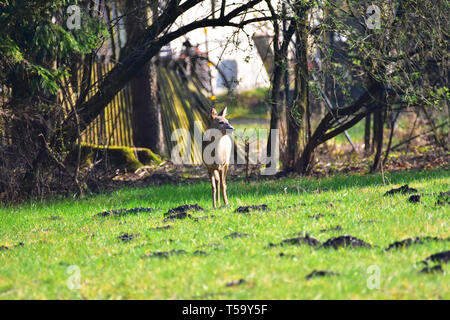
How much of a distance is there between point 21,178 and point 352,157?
8.01 metres

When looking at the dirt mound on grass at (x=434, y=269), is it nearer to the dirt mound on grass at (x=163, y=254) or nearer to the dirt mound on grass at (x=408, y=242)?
the dirt mound on grass at (x=408, y=242)

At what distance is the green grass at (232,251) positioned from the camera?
532cm

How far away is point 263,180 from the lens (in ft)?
43.0

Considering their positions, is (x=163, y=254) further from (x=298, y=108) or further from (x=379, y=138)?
(x=379, y=138)

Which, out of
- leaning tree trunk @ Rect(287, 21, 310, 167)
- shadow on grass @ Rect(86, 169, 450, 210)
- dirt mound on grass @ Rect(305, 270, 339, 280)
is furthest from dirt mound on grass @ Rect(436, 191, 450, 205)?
leaning tree trunk @ Rect(287, 21, 310, 167)

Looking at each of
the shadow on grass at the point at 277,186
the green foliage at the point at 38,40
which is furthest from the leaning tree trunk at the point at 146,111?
the green foliage at the point at 38,40

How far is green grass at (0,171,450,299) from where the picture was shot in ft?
17.4

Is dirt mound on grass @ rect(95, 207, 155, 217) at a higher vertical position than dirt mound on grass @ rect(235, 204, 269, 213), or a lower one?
lower

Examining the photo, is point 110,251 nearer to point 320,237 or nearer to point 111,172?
point 320,237

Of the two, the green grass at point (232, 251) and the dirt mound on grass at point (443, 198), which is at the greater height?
the dirt mound on grass at point (443, 198)

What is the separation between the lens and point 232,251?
645 cm

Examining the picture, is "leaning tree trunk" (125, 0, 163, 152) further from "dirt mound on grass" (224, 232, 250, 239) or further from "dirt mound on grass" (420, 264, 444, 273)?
"dirt mound on grass" (420, 264, 444, 273)

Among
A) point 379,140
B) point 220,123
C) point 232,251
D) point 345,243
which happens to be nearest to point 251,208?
point 220,123
